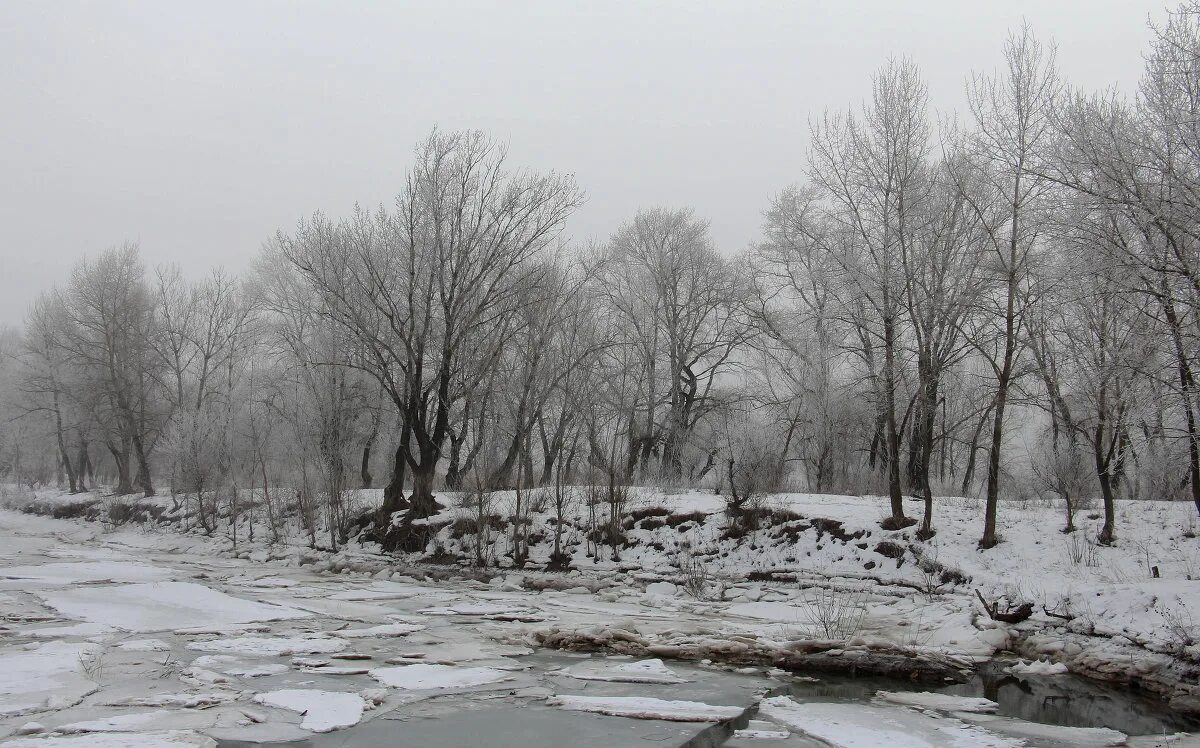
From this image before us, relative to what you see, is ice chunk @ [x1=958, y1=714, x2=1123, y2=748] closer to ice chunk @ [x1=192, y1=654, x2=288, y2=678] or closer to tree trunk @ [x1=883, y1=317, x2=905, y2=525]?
ice chunk @ [x1=192, y1=654, x2=288, y2=678]

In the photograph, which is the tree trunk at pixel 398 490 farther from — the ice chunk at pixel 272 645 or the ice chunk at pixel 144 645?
the ice chunk at pixel 144 645

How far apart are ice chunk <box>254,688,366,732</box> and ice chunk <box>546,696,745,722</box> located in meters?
1.96

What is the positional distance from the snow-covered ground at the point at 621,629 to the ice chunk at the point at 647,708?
0.12 ft

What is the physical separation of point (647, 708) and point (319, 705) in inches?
127

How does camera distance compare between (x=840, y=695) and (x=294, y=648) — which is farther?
(x=294, y=648)

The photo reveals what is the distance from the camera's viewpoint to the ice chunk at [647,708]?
725 cm

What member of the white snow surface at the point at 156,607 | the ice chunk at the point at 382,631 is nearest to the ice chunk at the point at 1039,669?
the ice chunk at the point at 382,631

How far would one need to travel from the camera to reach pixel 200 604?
13.5m

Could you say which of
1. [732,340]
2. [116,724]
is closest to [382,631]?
[116,724]

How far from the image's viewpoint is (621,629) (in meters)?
11.4

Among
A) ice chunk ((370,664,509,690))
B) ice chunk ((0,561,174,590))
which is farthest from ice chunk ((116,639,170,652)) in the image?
ice chunk ((0,561,174,590))

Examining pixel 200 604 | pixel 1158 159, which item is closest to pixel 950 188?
pixel 1158 159

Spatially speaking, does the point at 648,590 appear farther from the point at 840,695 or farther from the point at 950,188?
the point at 950,188

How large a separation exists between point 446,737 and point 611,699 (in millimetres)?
2015
